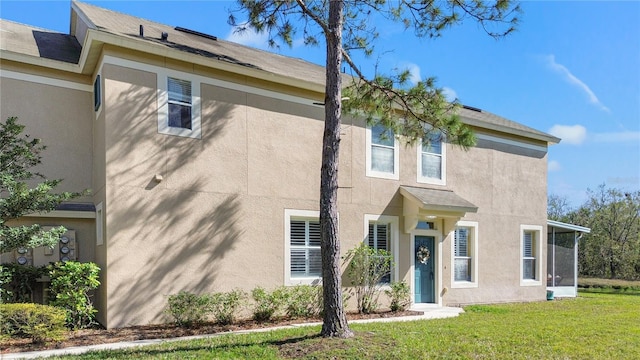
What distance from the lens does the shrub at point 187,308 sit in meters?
9.27

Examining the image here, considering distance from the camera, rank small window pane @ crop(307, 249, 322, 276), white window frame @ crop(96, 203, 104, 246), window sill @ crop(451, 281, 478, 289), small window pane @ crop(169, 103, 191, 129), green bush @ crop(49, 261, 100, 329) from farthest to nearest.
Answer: window sill @ crop(451, 281, 478, 289), small window pane @ crop(307, 249, 322, 276), small window pane @ crop(169, 103, 191, 129), white window frame @ crop(96, 203, 104, 246), green bush @ crop(49, 261, 100, 329)

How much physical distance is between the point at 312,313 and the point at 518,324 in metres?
4.55

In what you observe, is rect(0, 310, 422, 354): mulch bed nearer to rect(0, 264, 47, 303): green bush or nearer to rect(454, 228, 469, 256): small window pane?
rect(0, 264, 47, 303): green bush

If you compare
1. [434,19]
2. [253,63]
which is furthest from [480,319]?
[253,63]

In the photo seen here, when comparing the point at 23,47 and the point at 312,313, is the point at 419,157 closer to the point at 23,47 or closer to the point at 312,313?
the point at 312,313

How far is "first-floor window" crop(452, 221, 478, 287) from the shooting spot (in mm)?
14266

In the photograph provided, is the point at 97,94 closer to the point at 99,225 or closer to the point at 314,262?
the point at 99,225

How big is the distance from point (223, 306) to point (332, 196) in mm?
3696

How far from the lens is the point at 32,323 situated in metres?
7.51

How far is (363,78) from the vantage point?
1005 cm

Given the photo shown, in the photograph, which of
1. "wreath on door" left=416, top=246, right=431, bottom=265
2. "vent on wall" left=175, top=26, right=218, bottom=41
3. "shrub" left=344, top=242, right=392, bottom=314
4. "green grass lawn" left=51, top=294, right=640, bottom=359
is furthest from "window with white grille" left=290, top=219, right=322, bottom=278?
"vent on wall" left=175, top=26, right=218, bottom=41

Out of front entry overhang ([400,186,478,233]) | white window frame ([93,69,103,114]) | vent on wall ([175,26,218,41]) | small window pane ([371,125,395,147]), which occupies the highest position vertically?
vent on wall ([175,26,218,41])

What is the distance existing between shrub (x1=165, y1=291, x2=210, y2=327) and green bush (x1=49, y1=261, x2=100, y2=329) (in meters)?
1.45

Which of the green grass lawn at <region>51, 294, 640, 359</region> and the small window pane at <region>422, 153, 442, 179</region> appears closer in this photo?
the green grass lawn at <region>51, 294, 640, 359</region>
